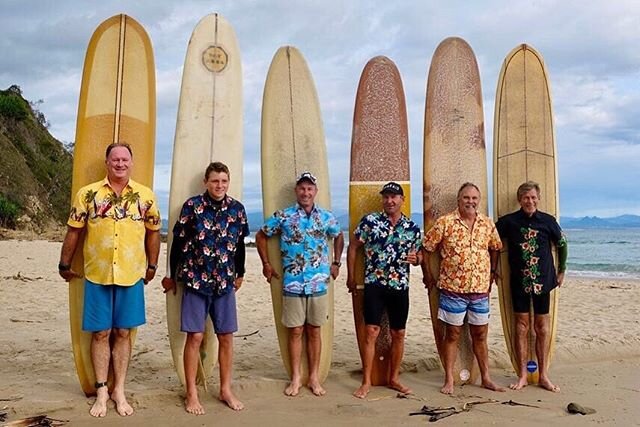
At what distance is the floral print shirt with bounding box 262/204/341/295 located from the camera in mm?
3717

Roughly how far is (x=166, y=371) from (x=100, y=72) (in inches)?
82.5

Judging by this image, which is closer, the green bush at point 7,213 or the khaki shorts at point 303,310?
the khaki shorts at point 303,310

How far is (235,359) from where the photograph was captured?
4652 mm

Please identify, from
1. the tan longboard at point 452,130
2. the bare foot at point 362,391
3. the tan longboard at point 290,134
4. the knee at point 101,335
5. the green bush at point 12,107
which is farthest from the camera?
the green bush at point 12,107

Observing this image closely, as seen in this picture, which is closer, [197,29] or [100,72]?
[100,72]

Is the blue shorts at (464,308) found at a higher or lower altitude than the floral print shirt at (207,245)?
lower

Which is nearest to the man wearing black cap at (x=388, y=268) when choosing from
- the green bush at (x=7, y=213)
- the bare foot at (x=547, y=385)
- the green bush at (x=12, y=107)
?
the bare foot at (x=547, y=385)

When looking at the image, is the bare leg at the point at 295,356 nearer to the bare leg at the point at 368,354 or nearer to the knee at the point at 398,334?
the bare leg at the point at 368,354

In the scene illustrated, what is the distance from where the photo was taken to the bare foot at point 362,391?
371cm

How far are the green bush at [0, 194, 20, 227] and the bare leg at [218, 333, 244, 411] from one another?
18167mm

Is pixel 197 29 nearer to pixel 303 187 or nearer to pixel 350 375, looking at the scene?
pixel 303 187

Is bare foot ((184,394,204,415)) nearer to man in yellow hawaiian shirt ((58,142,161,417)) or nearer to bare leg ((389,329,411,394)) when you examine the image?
man in yellow hawaiian shirt ((58,142,161,417))

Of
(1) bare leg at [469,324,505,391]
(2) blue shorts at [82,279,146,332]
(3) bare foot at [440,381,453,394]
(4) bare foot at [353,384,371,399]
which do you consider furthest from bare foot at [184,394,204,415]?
(1) bare leg at [469,324,505,391]

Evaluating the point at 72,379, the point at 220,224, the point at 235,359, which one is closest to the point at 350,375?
the point at 235,359
